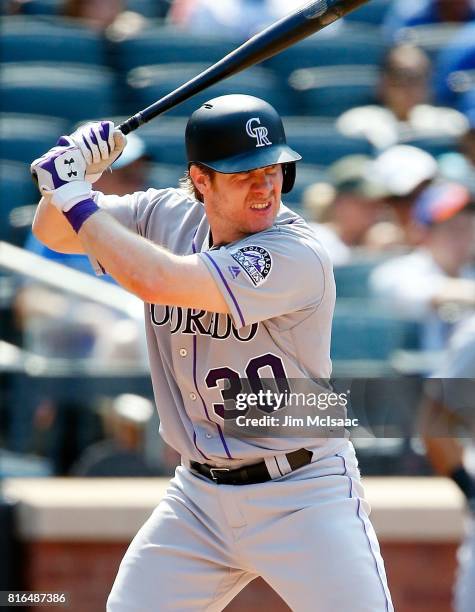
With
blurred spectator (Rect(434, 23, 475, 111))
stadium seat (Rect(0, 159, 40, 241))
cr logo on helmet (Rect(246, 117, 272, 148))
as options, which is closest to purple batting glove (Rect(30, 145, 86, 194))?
cr logo on helmet (Rect(246, 117, 272, 148))

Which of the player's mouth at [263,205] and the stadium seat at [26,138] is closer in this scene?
the player's mouth at [263,205]

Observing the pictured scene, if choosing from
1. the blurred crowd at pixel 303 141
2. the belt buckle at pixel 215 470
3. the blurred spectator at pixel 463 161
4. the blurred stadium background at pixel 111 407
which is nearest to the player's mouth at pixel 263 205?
the belt buckle at pixel 215 470

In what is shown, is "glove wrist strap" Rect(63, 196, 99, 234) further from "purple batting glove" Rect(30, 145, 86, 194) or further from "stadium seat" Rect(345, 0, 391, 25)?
"stadium seat" Rect(345, 0, 391, 25)

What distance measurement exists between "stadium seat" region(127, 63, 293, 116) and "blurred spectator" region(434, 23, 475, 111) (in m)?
0.85

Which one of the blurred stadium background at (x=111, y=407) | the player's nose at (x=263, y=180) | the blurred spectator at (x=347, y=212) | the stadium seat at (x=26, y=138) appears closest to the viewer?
the player's nose at (x=263, y=180)

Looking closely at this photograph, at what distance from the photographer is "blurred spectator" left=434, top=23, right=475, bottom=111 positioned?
6.68m

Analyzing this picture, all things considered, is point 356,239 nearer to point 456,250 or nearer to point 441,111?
point 456,250

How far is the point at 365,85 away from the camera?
7.01m

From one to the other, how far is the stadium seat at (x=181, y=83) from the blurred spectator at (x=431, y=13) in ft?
2.67

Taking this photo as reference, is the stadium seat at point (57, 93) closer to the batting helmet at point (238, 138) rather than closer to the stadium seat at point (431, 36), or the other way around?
the stadium seat at point (431, 36)

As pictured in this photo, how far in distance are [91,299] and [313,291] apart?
1908 millimetres

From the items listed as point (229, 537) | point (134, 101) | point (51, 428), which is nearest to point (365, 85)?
point (134, 101)

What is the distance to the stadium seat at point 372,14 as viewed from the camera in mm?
7805

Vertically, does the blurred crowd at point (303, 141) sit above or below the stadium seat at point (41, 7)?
below
